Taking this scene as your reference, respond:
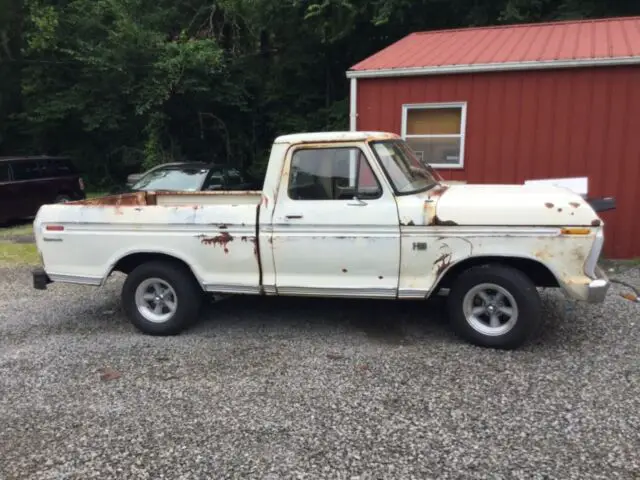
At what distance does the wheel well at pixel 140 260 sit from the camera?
18.0ft

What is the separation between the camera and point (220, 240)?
5.20 m

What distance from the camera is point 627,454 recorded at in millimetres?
3242

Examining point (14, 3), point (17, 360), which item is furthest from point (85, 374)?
point (14, 3)

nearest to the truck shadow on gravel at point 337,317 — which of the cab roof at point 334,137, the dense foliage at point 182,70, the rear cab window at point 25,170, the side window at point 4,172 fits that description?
the cab roof at point 334,137

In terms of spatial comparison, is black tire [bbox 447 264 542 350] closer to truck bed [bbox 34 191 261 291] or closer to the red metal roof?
truck bed [bbox 34 191 261 291]

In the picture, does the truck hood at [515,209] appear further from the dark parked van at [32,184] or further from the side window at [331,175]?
the dark parked van at [32,184]

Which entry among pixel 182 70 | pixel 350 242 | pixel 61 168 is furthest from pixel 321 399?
pixel 182 70

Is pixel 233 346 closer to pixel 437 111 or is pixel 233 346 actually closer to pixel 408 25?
pixel 437 111

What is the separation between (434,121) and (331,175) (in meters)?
4.98

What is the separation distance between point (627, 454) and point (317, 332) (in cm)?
288

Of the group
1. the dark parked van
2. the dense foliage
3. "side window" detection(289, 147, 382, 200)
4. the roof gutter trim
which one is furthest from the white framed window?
the dark parked van

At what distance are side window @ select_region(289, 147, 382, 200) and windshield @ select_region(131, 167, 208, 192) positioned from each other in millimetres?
5545

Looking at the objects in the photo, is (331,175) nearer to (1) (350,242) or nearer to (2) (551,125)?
(1) (350,242)

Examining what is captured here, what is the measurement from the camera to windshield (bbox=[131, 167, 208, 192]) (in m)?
10.4
